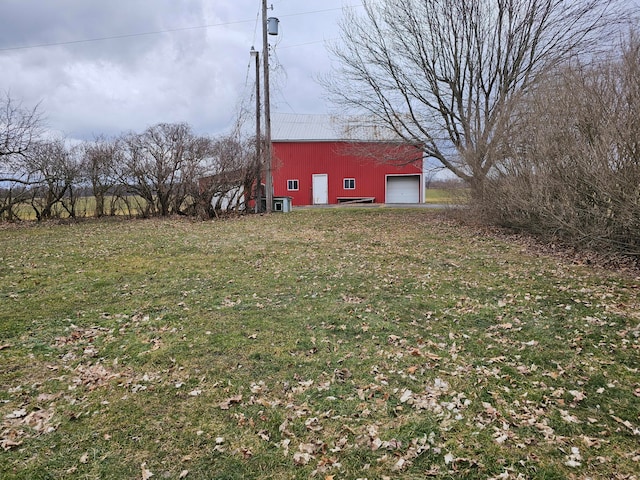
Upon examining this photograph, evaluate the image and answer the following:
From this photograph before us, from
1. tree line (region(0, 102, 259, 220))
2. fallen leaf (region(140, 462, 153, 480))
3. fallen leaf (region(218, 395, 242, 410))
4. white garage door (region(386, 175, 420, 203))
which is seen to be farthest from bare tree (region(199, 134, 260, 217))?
fallen leaf (region(140, 462, 153, 480))

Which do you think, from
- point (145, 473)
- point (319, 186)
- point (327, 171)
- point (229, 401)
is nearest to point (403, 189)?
point (327, 171)

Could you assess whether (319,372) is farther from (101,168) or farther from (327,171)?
(327,171)

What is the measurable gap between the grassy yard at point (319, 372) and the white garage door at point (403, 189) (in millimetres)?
21067

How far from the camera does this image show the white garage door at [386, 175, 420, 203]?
28250mm

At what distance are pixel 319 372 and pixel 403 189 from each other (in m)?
25.8

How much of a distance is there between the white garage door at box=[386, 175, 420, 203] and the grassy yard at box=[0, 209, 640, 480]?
21.1 m

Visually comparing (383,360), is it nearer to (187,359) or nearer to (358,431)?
(358,431)

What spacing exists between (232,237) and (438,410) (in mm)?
9291

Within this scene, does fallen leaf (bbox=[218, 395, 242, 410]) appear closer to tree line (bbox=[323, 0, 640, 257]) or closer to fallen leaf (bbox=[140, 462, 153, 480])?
fallen leaf (bbox=[140, 462, 153, 480])

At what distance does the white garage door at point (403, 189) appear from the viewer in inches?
1112

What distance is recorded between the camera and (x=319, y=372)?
3.73 m

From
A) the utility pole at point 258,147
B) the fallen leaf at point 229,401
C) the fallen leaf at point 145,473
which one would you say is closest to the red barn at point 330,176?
the utility pole at point 258,147

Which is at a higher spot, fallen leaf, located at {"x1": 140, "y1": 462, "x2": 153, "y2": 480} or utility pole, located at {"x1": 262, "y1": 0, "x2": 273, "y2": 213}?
utility pole, located at {"x1": 262, "y1": 0, "x2": 273, "y2": 213}

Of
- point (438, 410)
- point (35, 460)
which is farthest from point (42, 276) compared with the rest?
point (438, 410)
